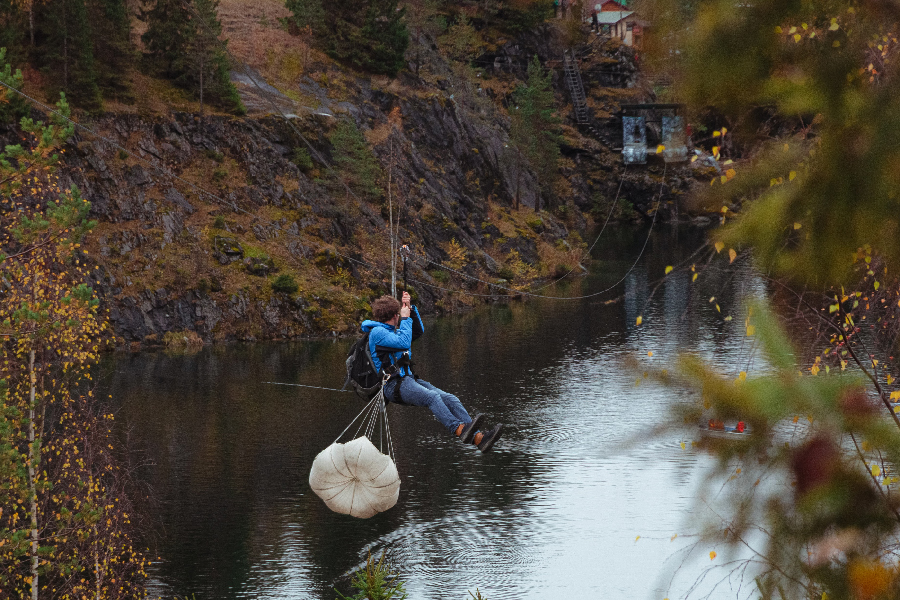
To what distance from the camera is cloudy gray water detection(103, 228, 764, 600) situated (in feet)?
77.4

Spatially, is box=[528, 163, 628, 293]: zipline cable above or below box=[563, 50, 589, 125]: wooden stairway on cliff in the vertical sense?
below

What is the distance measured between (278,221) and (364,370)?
3676 cm

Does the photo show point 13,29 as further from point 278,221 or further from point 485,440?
point 485,440

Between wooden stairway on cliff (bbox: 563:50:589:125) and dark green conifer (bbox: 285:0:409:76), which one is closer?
dark green conifer (bbox: 285:0:409:76)

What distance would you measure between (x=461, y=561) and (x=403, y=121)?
36931 mm

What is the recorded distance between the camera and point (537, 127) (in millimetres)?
70938

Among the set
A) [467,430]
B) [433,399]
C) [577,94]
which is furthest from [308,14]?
[467,430]

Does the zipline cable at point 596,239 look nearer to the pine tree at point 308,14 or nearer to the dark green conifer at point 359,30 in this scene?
the dark green conifer at point 359,30

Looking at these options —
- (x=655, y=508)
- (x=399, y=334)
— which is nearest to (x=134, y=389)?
(x=655, y=508)

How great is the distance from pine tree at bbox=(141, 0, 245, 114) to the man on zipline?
38612 millimetres

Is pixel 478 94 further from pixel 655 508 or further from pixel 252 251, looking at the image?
pixel 655 508

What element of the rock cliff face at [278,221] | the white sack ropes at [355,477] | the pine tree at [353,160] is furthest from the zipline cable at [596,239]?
the white sack ropes at [355,477]

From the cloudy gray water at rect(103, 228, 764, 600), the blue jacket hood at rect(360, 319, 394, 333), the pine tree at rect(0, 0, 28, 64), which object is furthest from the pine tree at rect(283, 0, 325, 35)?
the blue jacket hood at rect(360, 319, 394, 333)

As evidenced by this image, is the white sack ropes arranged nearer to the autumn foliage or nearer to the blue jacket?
the blue jacket
